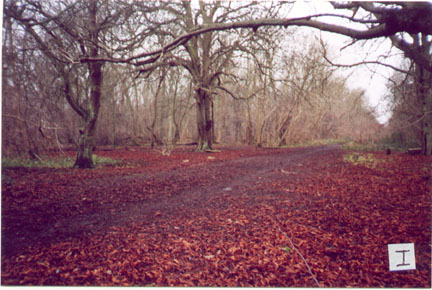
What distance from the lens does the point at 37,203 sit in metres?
4.18

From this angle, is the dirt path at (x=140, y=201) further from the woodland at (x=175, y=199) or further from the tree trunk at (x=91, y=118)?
the tree trunk at (x=91, y=118)

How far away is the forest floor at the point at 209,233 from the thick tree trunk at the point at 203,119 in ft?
29.6

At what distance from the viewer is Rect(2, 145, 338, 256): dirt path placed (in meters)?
3.06

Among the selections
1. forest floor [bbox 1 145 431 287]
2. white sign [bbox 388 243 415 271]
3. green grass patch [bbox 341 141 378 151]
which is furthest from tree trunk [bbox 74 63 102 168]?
green grass patch [bbox 341 141 378 151]

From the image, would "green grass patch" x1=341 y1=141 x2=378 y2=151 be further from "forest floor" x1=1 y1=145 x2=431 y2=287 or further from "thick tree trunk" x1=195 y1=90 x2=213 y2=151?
"forest floor" x1=1 y1=145 x2=431 y2=287

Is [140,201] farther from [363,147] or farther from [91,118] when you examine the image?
[363,147]

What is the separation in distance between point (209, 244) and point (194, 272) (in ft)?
1.80

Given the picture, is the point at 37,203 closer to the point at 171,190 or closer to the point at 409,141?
the point at 171,190

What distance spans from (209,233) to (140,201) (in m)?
2.08

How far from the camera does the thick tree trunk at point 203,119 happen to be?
571 inches

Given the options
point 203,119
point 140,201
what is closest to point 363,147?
point 203,119

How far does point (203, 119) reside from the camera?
48.5 ft

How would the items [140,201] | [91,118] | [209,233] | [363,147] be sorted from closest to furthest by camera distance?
[209,233], [140,201], [91,118], [363,147]

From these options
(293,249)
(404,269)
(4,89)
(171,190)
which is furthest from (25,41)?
(404,269)
